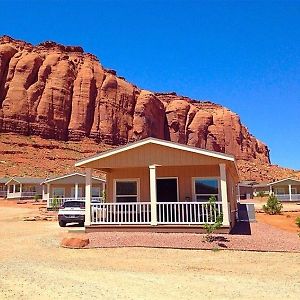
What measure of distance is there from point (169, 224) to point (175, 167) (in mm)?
3407

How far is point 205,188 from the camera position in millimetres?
18953

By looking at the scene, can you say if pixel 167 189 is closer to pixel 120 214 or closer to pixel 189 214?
pixel 189 214

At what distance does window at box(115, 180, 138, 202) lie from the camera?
64.8 feet

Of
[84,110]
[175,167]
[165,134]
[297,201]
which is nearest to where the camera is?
[175,167]

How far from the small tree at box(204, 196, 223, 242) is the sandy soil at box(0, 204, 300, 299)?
1.98m

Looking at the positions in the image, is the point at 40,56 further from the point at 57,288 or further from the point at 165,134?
the point at 57,288

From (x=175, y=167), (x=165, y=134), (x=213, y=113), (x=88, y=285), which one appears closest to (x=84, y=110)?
(x=165, y=134)

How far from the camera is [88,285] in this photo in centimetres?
863

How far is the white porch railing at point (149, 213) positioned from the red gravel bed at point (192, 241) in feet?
2.95

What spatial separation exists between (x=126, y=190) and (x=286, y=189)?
159 ft

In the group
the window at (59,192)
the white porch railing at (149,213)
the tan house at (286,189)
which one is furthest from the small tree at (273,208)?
the tan house at (286,189)

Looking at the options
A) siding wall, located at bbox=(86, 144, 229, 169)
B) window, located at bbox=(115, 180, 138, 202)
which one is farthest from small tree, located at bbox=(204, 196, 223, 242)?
window, located at bbox=(115, 180, 138, 202)

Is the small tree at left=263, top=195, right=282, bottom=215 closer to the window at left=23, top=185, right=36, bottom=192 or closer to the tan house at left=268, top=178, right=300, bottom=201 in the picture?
the tan house at left=268, top=178, right=300, bottom=201

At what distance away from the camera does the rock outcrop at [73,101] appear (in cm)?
10631
